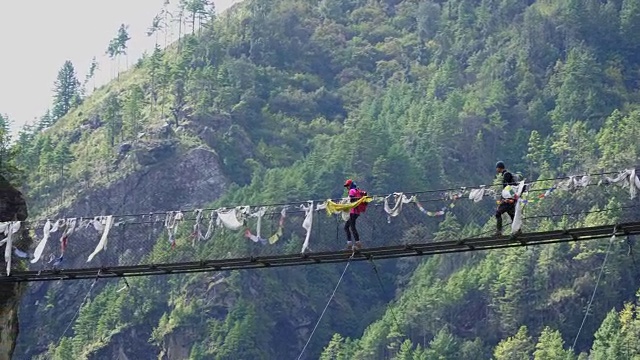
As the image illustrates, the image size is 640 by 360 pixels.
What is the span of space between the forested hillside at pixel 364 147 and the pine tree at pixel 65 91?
0.36 metres

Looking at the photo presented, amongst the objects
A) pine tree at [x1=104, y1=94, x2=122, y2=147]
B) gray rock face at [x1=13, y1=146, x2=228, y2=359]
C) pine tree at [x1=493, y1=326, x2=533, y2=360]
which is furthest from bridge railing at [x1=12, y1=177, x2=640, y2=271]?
pine tree at [x1=104, y1=94, x2=122, y2=147]

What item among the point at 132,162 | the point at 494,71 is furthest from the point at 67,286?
the point at 494,71

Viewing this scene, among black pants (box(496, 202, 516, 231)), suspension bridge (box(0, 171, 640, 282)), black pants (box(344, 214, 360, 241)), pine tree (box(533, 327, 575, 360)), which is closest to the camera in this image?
black pants (box(496, 202, 516, 231))

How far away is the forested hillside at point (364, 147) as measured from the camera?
104m

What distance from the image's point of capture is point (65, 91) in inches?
6201

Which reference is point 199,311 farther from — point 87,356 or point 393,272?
point 393,272

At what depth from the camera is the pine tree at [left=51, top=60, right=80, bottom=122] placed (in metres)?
154

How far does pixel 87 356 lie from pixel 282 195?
21471 mm

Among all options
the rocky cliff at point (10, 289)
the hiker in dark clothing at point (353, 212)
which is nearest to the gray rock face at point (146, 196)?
the rocky cliff at point (10, 289)

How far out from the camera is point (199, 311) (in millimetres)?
109250

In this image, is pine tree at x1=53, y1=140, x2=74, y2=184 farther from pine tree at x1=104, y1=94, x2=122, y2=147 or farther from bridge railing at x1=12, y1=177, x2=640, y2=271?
bridge railing at x1=12, y1=177, x2=640, y2=271

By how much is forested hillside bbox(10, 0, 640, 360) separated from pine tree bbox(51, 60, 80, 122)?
1.19ft

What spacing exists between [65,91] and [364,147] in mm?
40663

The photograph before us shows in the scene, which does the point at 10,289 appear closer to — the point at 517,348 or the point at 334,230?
the point at 334,230
